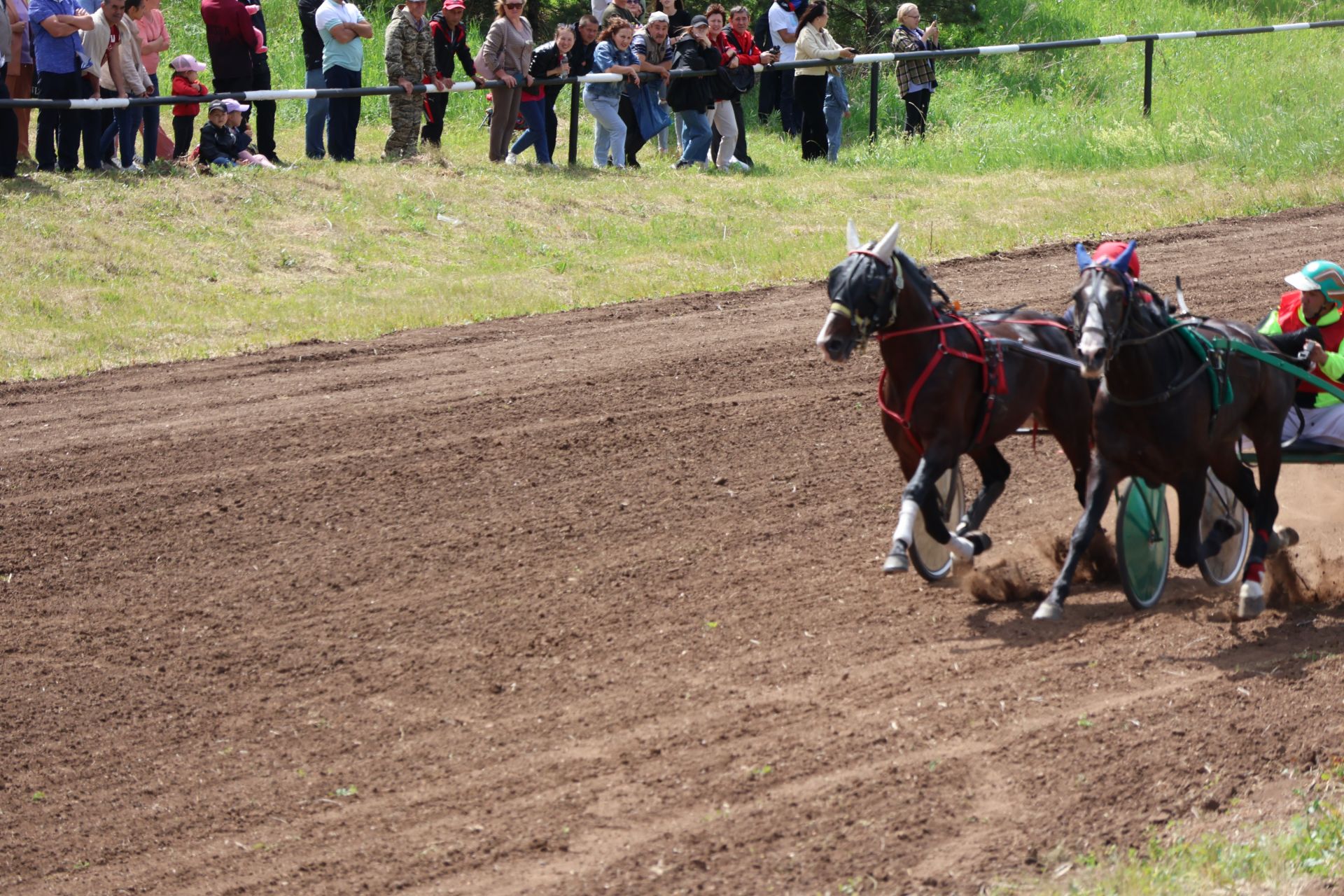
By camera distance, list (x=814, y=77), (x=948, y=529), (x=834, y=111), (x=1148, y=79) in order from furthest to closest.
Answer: (x=1148, y=79) → (x=834, y=111) → (x=814, y=77) → (x=948, y=529)

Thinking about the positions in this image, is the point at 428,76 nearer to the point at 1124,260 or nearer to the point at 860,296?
the point at 860,296

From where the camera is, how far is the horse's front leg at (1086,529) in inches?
→ 270

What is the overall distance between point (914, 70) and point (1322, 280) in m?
12.4

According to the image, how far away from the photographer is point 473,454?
9.82 meters

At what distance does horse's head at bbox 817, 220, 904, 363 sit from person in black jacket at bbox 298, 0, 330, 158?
10.8m

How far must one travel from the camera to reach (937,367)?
23.3ft

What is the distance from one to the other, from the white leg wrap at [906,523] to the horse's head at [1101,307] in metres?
1.02

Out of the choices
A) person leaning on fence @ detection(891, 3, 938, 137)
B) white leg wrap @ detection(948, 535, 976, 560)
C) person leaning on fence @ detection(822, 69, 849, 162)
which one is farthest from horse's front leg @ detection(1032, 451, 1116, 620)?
person leaning on fence @ detection(891, 3, 938, 137)

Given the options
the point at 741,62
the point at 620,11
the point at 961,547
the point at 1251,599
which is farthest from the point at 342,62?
the point at 1251,599

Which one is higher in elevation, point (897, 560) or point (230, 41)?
point (230, 41)

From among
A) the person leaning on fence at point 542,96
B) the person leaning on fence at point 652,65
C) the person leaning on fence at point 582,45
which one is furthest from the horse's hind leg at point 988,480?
the person leaning on fence at point 582,45

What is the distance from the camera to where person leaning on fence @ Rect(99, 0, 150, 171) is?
47.5 feet

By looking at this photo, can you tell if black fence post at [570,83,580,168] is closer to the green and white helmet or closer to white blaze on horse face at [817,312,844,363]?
the green and white helmet

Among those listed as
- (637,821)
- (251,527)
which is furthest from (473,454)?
(637,821)
